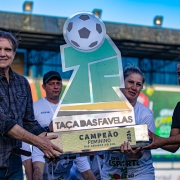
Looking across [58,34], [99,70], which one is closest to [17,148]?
[99,70]

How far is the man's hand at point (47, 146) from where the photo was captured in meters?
4.00

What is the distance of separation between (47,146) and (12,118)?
0.37 meters

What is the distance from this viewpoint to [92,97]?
4.62m

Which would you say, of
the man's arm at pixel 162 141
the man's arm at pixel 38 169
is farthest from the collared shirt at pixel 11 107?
the man's arm at pixel 38 169

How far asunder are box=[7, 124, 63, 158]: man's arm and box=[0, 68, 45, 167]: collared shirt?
0.05 metres

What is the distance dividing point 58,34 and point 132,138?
18.7 metres

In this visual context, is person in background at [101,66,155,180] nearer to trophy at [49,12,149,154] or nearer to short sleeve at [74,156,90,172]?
trophy at [49,12,149,154]

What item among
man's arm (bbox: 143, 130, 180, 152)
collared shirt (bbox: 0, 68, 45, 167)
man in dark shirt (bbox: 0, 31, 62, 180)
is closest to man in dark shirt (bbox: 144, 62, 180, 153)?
man's arm (bbox: 143, 130, 180, 152)

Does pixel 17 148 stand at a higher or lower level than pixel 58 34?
lower

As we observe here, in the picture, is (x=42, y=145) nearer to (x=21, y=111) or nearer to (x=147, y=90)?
(x=21, y=111)

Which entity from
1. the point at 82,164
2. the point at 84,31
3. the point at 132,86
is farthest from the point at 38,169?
the point at 84,31

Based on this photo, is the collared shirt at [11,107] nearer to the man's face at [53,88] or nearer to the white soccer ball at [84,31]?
the white soccer ball at [84,31]

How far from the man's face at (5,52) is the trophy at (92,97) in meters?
0.73

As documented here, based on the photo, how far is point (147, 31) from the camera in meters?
25.7
